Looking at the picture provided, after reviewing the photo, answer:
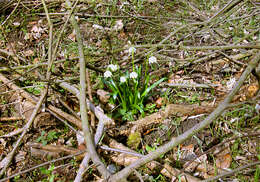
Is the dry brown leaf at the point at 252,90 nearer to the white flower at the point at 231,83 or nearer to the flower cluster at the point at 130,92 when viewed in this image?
the white flower at the point at 231,83

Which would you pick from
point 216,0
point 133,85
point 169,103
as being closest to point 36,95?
point 133,85

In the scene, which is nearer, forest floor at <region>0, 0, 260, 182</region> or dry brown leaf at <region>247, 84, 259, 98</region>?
forest floor at <region>0, 0, 260, 182</region>

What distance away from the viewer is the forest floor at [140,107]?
75.7 inches

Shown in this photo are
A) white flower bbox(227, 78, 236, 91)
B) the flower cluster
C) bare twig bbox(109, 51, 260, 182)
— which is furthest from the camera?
white flower bbox(227, 78, 236, 91)

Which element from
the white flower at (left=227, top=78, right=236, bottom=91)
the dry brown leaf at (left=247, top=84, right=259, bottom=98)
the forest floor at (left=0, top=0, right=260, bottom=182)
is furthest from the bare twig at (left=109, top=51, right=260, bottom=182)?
the white flower at (left=227, top=78, right=236, bottom=91)

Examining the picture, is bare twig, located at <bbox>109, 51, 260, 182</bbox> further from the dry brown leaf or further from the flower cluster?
the dry brown leaf

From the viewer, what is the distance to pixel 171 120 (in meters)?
2.32

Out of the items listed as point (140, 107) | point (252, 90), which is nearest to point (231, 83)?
point (252, 90)

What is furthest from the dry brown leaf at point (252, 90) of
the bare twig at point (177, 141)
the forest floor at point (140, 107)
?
the bare twig at point (177, 141)

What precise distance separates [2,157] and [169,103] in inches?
73.6

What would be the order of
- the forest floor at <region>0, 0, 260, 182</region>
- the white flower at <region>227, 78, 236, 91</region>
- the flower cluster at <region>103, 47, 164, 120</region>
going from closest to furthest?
the forest floor at <region>0, 0, 260, 182</region> < the flower cluster at <region>103, 47, 164, 120</region> < the white flower at <region>227, 78, 236, 91</region>

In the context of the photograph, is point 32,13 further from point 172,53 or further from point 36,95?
point 172,53

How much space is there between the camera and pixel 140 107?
2393mm

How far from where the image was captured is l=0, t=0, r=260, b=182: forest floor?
1923 millimetres
